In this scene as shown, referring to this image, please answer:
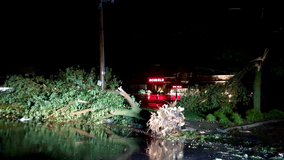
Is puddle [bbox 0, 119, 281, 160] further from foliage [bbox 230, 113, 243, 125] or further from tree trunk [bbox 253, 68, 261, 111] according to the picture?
tree trunk [bbox 253, 68, 261, 111]

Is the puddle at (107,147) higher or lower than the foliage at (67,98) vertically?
lower

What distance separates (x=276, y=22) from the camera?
1159 cm

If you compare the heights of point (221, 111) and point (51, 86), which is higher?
point (51, 86)

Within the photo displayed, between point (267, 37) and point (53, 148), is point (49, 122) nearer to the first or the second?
point (53, 148)

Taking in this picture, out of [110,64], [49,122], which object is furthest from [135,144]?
[110,64]

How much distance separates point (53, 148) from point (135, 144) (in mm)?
2285

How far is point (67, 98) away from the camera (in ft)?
38.1

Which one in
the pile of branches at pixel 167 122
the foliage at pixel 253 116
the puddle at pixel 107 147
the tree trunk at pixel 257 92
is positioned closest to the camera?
the puddle at pixel 107 147

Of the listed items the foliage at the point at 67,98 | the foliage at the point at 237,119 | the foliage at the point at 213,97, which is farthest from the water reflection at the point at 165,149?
the foliage at the point at 213,97

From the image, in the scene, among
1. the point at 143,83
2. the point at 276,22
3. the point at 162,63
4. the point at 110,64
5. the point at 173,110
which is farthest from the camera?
the point at 143,83

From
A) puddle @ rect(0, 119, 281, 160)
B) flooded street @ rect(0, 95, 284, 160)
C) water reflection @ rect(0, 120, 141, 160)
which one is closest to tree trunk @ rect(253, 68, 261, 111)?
flooded street @ rect(0, 95, 284, 160)

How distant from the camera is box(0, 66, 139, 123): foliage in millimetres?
11375

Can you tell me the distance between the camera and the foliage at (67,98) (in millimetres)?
11375

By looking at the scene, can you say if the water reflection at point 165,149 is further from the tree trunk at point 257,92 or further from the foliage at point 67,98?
the tree trunk at point 257,92
